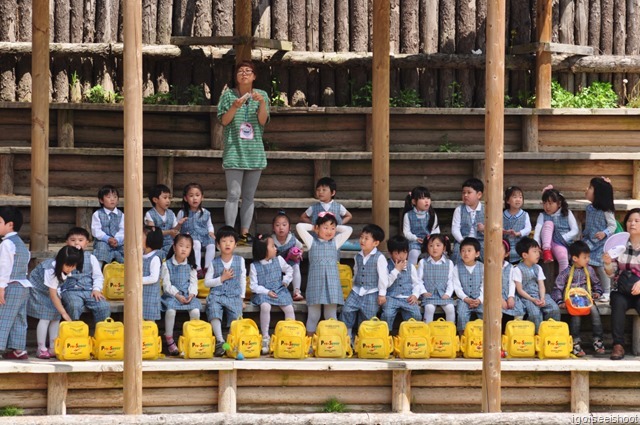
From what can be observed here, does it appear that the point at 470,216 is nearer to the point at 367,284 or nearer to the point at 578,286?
the point at 578,286

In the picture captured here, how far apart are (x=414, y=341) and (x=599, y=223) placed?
2442 mm

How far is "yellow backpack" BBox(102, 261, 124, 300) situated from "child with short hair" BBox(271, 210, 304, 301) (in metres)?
1.46

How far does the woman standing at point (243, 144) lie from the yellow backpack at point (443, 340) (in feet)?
8.11

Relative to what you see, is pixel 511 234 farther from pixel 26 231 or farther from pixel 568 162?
pixel 26 231

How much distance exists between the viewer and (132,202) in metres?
10.0

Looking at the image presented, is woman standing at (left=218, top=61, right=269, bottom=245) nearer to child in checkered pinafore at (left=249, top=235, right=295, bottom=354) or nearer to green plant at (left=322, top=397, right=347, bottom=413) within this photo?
child in checkered pinafore at (left=249, top=235, right=295, bottom=354)

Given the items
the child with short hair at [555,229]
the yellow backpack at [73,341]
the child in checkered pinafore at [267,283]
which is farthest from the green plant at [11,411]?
the child with short hair at [555,229]

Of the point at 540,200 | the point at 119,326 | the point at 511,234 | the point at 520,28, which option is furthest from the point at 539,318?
the point at 520,28

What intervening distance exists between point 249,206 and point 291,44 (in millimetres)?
3001

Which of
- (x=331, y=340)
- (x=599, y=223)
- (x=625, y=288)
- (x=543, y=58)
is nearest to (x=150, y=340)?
(x=331, y=340)

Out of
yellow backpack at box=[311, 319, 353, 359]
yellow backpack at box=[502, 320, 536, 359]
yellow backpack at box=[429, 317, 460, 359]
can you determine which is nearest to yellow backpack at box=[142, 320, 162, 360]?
yellow backpack at box=[311, 319, 353, 359]

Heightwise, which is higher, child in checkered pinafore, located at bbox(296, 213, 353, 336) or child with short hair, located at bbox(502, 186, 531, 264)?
child with short hair, located at bbox(502, 186, 531, 264)

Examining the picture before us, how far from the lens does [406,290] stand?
39.3ft

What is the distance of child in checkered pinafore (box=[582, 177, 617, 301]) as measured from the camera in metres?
12.6
